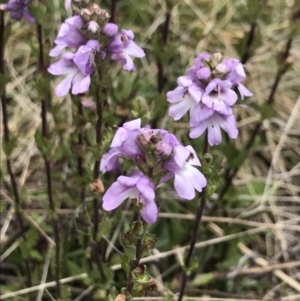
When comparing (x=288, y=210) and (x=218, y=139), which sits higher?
(x=218, y=139)

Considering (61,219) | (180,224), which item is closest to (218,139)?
(180,224)

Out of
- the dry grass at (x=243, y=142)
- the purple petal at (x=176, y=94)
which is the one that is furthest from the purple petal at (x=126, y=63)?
the dry grass at (x=243, y=142)

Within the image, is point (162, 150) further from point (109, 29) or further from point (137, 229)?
point (109, 29)

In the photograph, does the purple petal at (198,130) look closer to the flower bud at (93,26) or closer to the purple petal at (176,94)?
the purple petal at (176,94)

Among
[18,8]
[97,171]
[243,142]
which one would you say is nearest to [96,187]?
[97,171]

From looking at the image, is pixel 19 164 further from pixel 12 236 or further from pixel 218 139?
pixel 218 139

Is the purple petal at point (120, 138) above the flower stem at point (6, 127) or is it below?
above

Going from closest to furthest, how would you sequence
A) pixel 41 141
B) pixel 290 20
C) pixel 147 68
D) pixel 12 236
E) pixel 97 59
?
pixel 97 59
pixel 41 141
pixel 290 20
pixel 12 236
pixel 147 68
